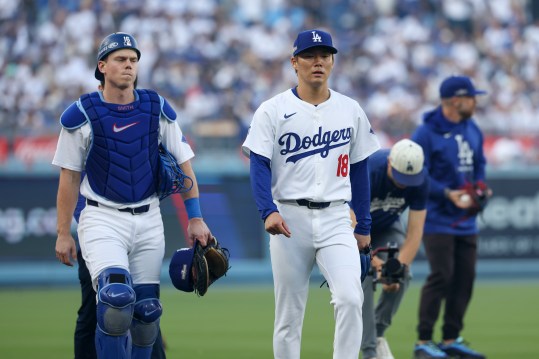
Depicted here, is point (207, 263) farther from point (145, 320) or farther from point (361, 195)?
point (361, 195)

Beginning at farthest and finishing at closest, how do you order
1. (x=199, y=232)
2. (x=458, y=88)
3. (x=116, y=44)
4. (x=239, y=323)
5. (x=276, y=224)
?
1. (x=239, y=323)
2. (x=458, y=88)
3. (x=199, y=232)
4. (x=116, y=44)
5. (x=276, y=224)

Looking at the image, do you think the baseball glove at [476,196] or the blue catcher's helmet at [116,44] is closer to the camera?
the blue catcher's helmet at [116,44]

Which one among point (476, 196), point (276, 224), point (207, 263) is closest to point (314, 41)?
point (276, 224)

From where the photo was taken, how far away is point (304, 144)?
721 centimetres

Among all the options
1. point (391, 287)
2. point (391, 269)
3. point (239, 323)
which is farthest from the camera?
point (239, 323)

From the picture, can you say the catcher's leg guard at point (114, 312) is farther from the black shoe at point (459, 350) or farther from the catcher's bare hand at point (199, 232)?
the black shoe at point (459, 350)

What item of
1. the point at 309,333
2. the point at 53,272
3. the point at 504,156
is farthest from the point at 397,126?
the point at 309,333

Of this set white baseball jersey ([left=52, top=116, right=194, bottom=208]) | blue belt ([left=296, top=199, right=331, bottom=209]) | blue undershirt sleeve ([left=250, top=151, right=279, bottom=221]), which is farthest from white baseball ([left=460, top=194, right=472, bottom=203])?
→ white baseball jersey ([left=52, top=116, right=194, bottom=208])

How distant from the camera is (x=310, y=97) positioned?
7.32 meters

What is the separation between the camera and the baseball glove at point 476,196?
10.1 m

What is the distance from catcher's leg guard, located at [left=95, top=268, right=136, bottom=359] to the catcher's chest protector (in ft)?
1.84

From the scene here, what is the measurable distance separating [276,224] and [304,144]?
68 cm

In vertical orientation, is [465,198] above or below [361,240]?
above

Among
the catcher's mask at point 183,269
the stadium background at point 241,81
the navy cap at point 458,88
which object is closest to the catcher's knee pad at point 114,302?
the catcher's mask at point 183,269
